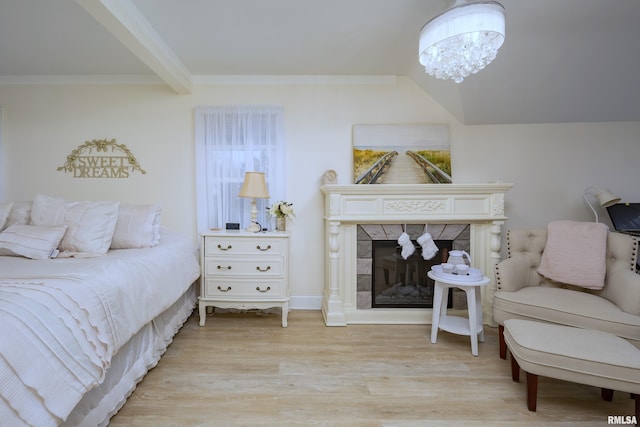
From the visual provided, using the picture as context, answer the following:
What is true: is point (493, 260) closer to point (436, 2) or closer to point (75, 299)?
point (436, 2)

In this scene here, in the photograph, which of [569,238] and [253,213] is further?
[253,213]

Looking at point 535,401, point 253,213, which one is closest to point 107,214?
point 253,213

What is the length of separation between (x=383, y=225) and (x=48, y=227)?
2.58 m

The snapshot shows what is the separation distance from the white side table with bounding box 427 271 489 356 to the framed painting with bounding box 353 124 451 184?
3.37 feet

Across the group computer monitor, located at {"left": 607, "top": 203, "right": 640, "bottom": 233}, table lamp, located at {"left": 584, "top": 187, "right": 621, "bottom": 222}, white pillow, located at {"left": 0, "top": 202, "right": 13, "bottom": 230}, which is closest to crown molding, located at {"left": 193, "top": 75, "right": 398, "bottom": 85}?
white pillow, located at {"left": 0, "top": 202, "right": 13, "bottom": 230}

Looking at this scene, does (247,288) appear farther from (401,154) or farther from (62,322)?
(401,154)

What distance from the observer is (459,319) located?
2.47m

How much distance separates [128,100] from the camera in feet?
9.77

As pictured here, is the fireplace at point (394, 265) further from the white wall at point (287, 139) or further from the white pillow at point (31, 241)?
the white pillow at point (31, 241)

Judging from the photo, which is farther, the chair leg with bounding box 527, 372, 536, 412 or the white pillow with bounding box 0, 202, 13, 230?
the white pillow with bounding box 0, 202, 13, 230

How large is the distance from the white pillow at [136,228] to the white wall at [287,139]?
549mm

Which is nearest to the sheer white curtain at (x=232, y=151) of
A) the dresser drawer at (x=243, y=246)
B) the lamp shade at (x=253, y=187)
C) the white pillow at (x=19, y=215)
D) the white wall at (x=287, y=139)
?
the white wall at (x=287, y=139)

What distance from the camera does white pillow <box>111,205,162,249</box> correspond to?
7.59 ft

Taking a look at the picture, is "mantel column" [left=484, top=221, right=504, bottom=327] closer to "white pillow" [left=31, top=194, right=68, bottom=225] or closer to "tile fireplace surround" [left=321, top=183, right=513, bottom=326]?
"tile fireplace surround" [left=321, top=183, right=513, bottom=326]
